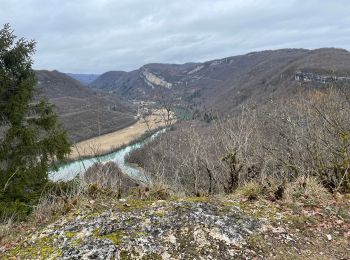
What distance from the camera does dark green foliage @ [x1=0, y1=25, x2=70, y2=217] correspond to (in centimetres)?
1343

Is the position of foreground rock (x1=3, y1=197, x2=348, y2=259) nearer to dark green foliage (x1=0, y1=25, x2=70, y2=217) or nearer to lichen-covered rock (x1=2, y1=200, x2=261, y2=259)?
lichen-covered rock (x1=2, y1=200, x2=261, y2=259)

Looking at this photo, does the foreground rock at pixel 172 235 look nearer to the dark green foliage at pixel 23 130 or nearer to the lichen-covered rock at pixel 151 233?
the lichen-covered rock at pixel 151 233

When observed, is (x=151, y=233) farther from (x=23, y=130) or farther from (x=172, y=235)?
(x=23, y=130)

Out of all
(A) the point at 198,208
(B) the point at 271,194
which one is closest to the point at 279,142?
(B) the point at 271,194

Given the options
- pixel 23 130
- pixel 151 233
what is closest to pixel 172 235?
pixel 151 233

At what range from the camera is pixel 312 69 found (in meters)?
127

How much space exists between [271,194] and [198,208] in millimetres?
1514

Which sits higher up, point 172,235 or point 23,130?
point 23,130

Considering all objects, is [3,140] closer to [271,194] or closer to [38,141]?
[38,141]

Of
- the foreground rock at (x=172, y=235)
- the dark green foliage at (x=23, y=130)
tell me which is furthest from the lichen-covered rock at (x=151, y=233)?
the dark green foliage at (x=23, y=130)

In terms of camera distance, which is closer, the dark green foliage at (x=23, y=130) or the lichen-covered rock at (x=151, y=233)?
the lichen-covered rock at (x=151, y=233)

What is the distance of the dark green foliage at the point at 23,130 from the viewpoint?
1343 cm

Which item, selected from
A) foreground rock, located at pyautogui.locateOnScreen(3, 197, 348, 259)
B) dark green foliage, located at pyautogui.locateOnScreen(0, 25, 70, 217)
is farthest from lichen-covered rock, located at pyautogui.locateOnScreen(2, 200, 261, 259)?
dark green foliage, located at pyautogui.locateOnScreen(0, 25, 70, 217)

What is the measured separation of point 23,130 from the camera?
1366 cm
